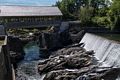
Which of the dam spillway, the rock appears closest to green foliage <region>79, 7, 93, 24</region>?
the dam spillway

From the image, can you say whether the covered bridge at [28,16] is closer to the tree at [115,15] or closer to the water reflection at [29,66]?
the water reflection at [29,66]

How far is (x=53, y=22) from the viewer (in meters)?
70.9

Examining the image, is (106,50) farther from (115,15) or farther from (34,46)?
(115,15)

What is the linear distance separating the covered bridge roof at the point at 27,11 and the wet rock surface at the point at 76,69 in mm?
22619

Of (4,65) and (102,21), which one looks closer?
(4,65)

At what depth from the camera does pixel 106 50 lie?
4472cm

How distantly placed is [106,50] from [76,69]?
24.6ft

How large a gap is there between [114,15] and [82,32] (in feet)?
44.5

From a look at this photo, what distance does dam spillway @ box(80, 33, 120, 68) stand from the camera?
40.7 metres

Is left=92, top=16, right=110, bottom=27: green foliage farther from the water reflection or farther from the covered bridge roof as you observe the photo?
the water reflection

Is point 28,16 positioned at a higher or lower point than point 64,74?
lower

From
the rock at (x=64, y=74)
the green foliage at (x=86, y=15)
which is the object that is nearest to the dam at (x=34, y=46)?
the rock at (x=64, y=74)

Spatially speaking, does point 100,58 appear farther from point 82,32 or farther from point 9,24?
point 9,24

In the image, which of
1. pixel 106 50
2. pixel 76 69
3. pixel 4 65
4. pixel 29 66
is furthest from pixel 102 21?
pixel 4 65
